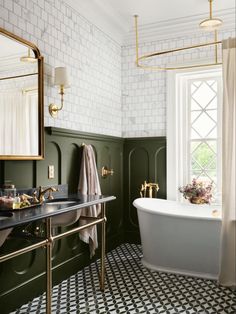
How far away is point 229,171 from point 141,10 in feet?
7.56

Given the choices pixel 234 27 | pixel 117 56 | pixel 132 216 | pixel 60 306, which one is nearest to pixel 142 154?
pixel 132 216

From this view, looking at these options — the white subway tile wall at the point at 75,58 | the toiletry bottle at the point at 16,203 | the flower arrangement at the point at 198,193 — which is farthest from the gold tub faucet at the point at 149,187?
the toiletry bottle at the point at 16,203

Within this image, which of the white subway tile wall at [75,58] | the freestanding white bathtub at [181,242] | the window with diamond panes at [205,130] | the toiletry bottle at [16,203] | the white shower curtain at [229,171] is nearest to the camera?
the toiletry bottle at [16,203]

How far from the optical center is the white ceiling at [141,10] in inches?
149

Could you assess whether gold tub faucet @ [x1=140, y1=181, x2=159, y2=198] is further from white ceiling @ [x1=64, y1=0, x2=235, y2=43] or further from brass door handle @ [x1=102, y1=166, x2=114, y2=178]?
white ceiling @ [x1=64, y1=0, x2=235, y2=43]

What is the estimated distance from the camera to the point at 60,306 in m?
2.72

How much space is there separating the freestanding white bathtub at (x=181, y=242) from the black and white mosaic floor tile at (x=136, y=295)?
0.10 metres

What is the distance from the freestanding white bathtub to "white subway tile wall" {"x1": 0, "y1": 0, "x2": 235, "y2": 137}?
133cm

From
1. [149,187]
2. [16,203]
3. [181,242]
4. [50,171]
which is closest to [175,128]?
[149,187]

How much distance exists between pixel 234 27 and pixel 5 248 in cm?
368

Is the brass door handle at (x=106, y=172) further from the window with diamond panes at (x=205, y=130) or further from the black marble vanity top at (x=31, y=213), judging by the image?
the black marble vanity top at (x=31, y=213)

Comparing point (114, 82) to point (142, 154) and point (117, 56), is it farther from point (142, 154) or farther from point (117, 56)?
point (142, 154)

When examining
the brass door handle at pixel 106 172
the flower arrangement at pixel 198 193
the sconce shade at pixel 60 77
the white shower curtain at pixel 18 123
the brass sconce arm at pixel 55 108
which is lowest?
the flower arrangement at pixel 198 193

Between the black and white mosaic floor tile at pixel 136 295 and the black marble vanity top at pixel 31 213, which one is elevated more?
the black marble vanity top at pixel 31 213
